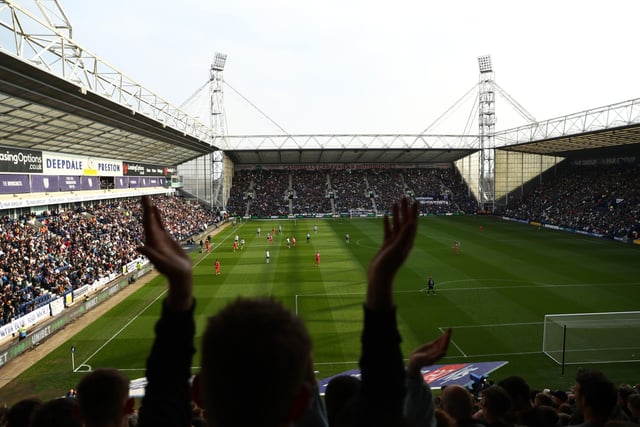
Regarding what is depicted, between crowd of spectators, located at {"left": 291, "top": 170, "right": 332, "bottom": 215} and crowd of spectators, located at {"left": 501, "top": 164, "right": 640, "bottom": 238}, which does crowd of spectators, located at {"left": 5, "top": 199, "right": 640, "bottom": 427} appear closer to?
crowd of spectators, located at {"left": 501, "top": 164, "right": 640, "bottom": 238}

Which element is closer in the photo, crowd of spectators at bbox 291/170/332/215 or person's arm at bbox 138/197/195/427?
person's arm at bbox 138/197/195/427

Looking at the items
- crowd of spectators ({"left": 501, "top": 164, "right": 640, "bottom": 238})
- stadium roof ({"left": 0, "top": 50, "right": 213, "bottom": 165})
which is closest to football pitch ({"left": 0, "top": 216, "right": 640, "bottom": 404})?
crowd of spectators ({"left": 501, "top": 164, "right": 640, "bottom": 238})

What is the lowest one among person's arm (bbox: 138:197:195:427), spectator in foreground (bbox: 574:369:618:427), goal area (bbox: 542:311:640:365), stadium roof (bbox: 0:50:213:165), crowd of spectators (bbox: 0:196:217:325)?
goal area (bbox: 542:311:640:365)

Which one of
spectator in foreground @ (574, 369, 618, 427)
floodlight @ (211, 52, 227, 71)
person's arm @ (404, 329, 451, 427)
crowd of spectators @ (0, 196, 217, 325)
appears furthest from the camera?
floodlight @ (211, 52, 227, 71)

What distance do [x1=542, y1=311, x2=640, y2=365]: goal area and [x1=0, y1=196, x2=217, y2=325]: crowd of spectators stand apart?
22.4 metres

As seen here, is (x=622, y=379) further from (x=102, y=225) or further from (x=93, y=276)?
(x=102, y=225)

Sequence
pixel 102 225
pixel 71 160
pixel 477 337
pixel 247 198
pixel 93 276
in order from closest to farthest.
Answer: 1. pixel 477 337
2. pixel 93 276
3. pixel 71 160
4. pixel 102 225
5. pixel 247 198

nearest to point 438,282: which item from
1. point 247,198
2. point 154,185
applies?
point 154,185

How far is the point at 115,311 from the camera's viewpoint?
24.1m

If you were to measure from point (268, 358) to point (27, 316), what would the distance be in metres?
22.5

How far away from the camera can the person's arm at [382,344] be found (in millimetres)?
1856

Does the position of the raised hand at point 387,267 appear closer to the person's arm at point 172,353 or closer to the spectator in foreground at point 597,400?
the person's arm at point 172,353

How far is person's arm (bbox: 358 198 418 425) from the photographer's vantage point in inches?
73.1

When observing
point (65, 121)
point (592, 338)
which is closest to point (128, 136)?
point (65, 121)
